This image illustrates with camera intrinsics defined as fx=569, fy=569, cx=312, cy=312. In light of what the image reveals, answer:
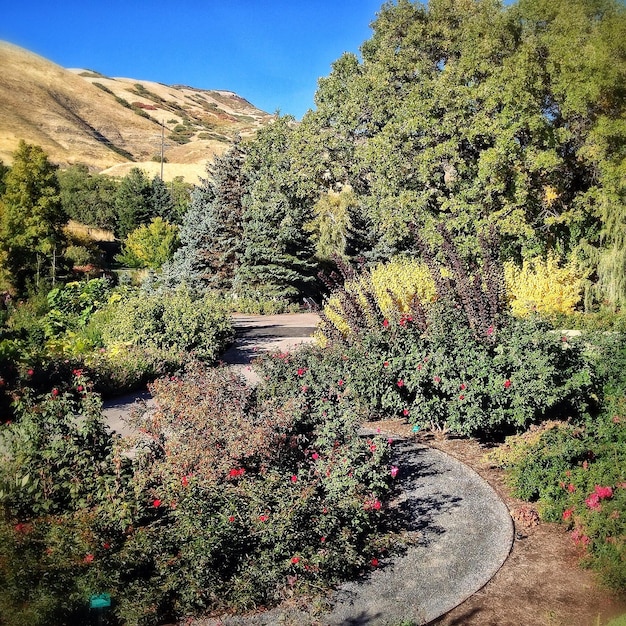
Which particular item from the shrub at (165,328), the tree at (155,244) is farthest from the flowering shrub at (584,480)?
the tree at (155,244)

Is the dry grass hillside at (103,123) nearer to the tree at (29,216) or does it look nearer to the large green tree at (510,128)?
the tree at (29,216)

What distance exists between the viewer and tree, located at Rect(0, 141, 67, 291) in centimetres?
2080

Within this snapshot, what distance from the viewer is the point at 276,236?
21.0 metres

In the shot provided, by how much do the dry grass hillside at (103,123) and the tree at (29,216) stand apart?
37.1 m

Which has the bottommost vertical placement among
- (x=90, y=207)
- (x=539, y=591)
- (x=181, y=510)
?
(x=539, y=591)

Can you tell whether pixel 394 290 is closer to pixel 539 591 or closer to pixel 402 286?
pixel 402 286

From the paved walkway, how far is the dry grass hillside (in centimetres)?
5761

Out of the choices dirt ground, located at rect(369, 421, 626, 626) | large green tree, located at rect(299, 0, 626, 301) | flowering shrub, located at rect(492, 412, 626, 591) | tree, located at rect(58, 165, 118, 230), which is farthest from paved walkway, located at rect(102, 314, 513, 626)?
tree, located at rect(58, 165, 118, 230)

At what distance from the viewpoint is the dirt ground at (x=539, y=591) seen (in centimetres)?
394

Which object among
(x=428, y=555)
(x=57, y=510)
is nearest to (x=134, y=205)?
(x=57, y=510)

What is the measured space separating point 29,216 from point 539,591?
21898 mm

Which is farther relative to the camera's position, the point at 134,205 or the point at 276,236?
the point at 134,205

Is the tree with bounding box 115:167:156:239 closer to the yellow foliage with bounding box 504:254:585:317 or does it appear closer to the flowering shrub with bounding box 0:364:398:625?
the yellow foliage with bounding box 504:254:585:317

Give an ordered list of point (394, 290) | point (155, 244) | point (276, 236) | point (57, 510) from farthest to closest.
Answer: point (155, 244), point (276, 236), point (394, 290), point (57, 510)
